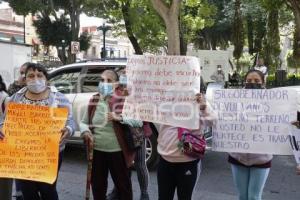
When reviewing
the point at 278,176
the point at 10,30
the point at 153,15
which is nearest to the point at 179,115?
the point at 278,176

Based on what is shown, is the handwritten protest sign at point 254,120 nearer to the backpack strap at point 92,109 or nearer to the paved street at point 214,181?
the backpack strap at point 92,109

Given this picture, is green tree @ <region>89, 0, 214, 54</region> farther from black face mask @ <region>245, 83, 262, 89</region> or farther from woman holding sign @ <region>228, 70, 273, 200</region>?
woman holding sign @ <region>228, 70, 273, 200</region>

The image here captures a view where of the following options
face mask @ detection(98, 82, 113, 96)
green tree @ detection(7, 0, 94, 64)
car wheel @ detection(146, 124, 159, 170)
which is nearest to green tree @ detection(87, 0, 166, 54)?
green tree @ detection(7, 0, 94, 64)

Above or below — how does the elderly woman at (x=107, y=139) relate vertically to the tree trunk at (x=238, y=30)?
below

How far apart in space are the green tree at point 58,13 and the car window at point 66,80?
18009mm

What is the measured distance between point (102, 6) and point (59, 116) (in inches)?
972

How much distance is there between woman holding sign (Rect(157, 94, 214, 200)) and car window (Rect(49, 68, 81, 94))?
13.0ft

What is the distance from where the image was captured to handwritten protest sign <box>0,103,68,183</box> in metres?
4.11

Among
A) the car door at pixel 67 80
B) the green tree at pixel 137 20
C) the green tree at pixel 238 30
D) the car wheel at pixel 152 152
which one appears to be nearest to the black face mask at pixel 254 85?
the car wheel at pixel 152 152

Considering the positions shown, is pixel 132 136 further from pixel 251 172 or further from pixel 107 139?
pixel 251 172

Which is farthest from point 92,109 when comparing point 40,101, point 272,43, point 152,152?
point 272,43

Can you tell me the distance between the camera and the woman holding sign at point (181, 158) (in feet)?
13.5

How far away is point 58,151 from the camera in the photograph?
13.6 ft

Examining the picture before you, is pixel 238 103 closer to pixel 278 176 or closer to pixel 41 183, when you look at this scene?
pixel 41 183
